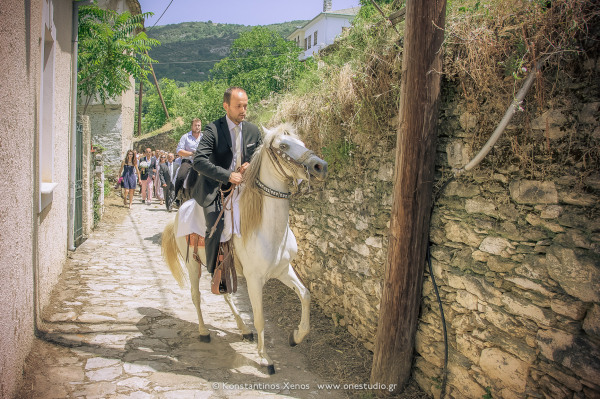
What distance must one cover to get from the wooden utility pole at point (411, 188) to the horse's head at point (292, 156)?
680 millimetres

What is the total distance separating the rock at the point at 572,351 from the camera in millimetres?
2344

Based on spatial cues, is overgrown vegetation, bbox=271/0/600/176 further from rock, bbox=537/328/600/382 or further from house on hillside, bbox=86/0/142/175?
house on hillside, bbox=86/0/142/175

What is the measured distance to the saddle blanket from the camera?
Answer: 4199 millimetres

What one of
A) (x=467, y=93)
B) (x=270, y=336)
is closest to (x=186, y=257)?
(x=270, y=336)

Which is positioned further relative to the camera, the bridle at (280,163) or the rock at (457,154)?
the bridle at (280,163)

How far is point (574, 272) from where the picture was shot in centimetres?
246

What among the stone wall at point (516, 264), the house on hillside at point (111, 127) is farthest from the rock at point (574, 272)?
the house on hillside at point (111, 127)

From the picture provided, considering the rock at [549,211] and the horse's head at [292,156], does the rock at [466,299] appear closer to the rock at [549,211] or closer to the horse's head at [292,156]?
the rock at [549,211]

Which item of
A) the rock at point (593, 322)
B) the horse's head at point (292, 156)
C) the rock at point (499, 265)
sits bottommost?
the rock at point (593, 322)

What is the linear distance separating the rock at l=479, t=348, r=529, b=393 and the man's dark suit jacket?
2.64 meters

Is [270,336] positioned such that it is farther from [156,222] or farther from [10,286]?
[156,222]

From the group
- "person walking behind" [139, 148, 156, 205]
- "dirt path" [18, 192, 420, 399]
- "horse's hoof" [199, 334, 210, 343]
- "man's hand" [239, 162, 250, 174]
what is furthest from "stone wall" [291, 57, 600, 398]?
"person walking behind" [139, 148, 156, 205]

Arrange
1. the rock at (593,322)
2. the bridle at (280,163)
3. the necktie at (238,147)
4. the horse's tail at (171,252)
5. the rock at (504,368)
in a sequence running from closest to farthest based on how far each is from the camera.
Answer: the rock at (593,322) → the rock at (504,368) → the bridle at (280,163) → the necktie at (238,147) → the horse's tail at (171,252)

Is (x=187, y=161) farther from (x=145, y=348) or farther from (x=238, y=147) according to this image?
(x=145, y=348)
